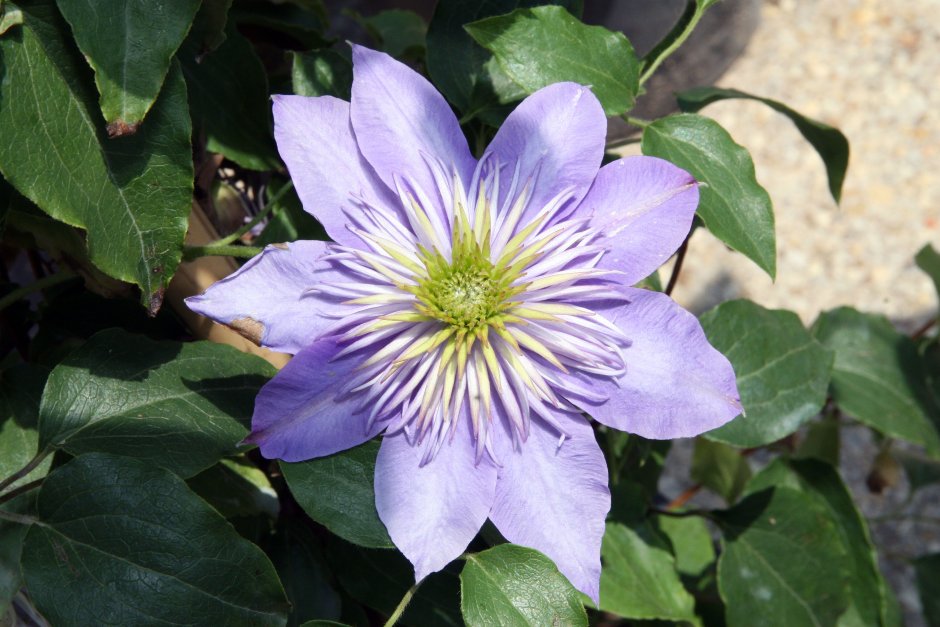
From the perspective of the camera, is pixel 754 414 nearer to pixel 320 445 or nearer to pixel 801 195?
pixel 320 445

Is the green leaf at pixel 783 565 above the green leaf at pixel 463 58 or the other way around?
the other way around

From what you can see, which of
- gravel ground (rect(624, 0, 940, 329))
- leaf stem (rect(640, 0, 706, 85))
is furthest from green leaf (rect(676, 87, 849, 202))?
gravel ground (rect(624, 0, 940, 329))

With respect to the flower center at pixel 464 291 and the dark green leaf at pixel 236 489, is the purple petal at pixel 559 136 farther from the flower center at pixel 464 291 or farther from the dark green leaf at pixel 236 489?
the dark green leaf at pixel 236 489

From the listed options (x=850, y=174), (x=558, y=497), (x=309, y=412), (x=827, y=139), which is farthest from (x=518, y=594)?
(x=850, y=174)

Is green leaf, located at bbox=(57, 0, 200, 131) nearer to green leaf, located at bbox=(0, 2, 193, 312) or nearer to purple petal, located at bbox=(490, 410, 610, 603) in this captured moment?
green leaf, located at bbox=(0, 2, 193, 312)

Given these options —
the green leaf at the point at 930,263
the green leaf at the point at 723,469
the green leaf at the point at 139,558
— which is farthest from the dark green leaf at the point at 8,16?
the green leaf at the point at 930,263

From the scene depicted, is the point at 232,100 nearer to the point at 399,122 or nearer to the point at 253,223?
the point at 253,223
